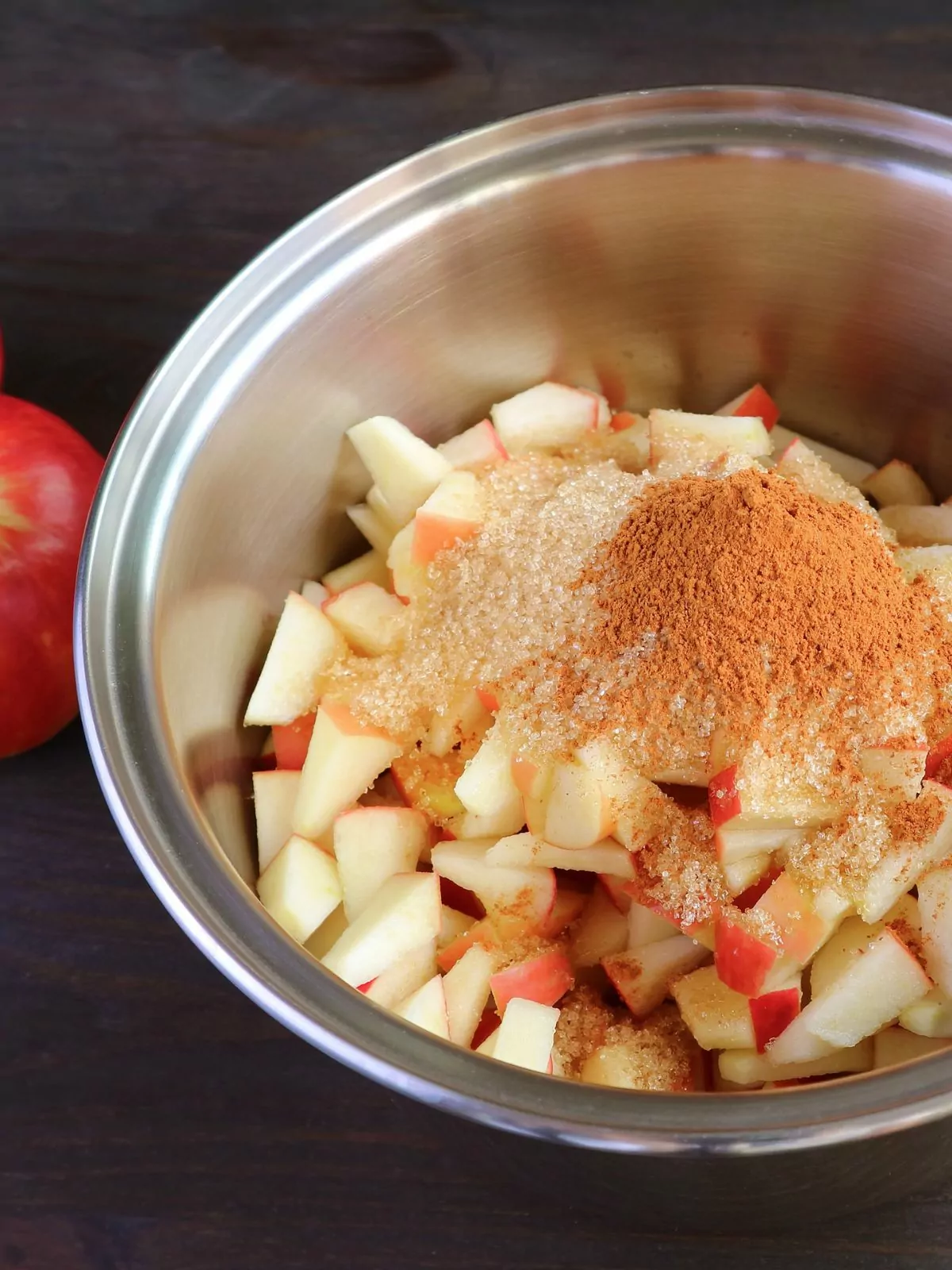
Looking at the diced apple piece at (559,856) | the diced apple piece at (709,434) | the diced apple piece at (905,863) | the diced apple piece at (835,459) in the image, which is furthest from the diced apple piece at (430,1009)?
the diced apple piece at (835,459)

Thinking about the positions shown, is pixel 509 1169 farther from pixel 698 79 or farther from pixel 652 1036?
pixel 698 79

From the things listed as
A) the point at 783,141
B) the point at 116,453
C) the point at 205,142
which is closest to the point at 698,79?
the point at 783,141

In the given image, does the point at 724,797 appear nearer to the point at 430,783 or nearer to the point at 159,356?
the point at 430,783

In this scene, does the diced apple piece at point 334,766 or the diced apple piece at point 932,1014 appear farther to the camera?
the diced apple piece at point 334,766

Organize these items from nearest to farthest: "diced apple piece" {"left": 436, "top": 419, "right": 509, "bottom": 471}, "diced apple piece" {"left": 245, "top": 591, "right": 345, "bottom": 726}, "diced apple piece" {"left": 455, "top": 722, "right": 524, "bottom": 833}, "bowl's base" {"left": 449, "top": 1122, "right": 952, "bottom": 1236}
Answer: "bowl's base" {"left": 449, "top": 1122, "right": 952, "bottom": 1236}
"diced apple piece" {"left": 455, "top": 722, "right": 524, "bottom": 833}
"diced apple piece" {"left": 245, "top": 591, "right": 345, "bottom": 726}
"diced apple piece" {"left": 436, "top": 419, "right": 509, "bottom": 471}

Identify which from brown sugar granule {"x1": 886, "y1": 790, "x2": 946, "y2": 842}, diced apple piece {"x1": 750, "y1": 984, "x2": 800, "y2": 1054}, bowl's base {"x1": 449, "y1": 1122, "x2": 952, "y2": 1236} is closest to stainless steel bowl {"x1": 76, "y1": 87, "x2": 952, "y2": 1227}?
bowl's base {"x1": 449, "y1": 1122, "x2": 952, "y2": 1236}

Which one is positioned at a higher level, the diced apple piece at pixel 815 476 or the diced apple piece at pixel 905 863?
the diced apple piece at pixel 815 476

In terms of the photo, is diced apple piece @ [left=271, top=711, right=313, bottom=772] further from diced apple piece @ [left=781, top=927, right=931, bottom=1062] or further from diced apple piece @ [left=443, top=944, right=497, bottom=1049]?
diced apple piece @ [left=781, top=927, right=931, bottom=1062]

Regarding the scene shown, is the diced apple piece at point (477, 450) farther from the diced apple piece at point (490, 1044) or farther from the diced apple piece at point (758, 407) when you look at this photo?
the diced apple piece at point (490, 1044)
